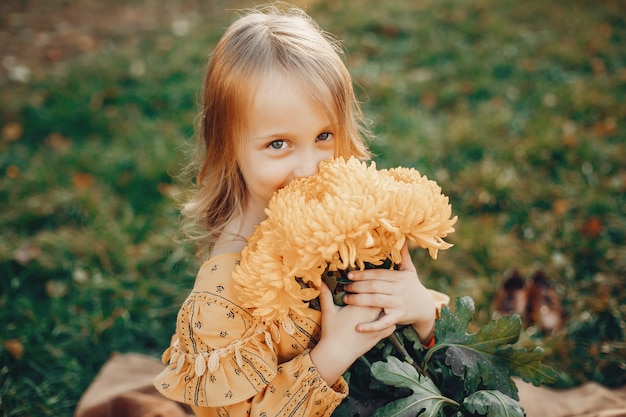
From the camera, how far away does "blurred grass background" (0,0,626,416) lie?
2.88 meters

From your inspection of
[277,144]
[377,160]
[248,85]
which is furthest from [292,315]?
[377,160]

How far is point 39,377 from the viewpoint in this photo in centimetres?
268

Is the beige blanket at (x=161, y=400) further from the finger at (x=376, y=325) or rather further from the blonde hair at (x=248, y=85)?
the finger at (x=376, y=325)

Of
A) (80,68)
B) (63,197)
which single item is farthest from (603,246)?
(80,68)

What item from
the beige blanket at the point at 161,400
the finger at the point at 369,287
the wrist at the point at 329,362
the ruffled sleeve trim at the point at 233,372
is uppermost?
the finger at the point at 369,287

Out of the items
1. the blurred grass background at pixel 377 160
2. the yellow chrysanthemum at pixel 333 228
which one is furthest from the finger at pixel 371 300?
the blurred grass background at pixel 377 160

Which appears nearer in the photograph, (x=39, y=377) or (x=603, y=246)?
(x=39, y=377)

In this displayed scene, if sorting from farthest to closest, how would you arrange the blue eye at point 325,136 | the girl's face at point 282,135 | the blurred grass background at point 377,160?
1. the blurred grass background at point 377,160
2. the blue eye at point 325,136
3. the girl's face at point 282,135

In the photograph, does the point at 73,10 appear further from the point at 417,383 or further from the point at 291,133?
the point at 417,383

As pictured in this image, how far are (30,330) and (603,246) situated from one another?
332cm

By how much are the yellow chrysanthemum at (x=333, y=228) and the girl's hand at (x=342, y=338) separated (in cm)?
14

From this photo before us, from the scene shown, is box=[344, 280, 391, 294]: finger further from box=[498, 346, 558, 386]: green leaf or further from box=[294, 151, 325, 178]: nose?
box=[498, 346, 558, 386]: green leaf

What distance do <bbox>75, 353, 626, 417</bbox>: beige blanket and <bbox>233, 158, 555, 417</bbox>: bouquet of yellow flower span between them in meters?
0.71

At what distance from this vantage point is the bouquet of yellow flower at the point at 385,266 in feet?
4.50
